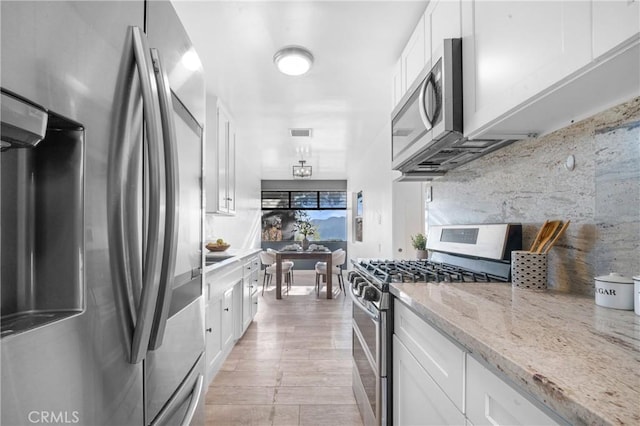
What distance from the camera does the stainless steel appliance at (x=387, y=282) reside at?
1.42 m

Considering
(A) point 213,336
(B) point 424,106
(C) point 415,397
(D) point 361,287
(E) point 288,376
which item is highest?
(B) point 424,106

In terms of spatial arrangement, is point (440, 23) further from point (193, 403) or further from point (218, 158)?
point (218, 158)

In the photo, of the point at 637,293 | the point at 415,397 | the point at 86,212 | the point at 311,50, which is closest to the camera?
A: the point at 86,212

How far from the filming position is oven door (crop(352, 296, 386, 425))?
1457 mm

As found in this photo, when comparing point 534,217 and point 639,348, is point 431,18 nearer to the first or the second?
point 534,217

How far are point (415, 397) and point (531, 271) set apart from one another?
69cm

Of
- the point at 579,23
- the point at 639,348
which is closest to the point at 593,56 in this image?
the point at 579,23

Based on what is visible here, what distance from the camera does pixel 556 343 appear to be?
2.25 feet

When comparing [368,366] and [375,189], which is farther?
[375,189]

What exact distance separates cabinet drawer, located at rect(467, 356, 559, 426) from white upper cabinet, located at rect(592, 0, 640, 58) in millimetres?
794

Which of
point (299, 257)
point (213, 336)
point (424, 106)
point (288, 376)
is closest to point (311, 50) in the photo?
point (424, 106)

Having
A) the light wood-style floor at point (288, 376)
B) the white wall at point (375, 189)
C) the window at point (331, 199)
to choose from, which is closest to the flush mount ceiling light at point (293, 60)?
the white wall at point (375, 189)

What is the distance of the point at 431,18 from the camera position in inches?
64.4

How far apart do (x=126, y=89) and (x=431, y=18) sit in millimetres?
1567
